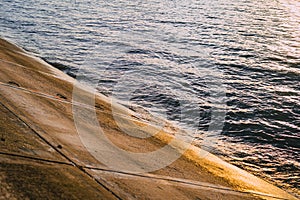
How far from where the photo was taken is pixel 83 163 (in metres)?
3.73

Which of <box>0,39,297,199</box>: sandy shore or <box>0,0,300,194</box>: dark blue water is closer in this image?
<box>0,39,297,199</box>: sandy shore

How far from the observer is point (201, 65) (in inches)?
545

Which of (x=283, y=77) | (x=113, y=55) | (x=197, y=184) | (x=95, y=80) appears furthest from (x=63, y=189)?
(x=113, y=55)

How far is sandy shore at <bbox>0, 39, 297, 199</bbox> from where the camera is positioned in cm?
314

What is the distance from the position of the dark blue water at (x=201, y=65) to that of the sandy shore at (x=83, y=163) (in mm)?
1613

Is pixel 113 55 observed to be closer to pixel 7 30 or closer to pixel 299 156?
pixel 7 30

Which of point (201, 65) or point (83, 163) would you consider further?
point (201, 65)

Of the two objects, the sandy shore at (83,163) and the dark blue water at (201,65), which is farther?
the dark blue water at (201,65)

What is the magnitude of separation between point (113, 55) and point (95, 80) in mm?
3641

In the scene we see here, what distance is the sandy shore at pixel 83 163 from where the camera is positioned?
314cm

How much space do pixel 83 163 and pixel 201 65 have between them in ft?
35.2

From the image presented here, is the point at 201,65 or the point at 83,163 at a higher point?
the point at 83,163

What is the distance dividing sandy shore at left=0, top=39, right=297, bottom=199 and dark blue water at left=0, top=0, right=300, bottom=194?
5.29 ft

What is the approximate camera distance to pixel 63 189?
3.07 metres
